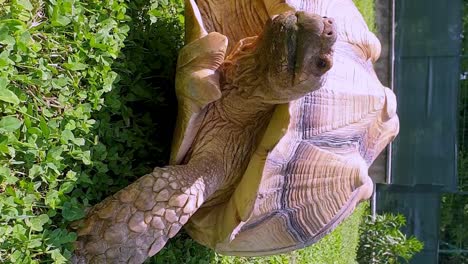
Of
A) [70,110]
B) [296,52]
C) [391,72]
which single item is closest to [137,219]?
[70,110]

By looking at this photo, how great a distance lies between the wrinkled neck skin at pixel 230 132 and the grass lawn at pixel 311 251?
424 millimetres

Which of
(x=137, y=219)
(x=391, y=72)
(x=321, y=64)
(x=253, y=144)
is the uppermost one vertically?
(x=391, y=72)

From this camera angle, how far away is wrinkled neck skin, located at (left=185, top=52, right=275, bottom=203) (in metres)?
1.58

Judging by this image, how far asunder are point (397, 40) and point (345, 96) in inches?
161

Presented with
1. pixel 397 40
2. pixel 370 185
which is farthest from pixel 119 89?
pixel 397 40

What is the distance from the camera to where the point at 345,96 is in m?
1.64

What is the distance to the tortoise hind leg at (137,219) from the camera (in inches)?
57.1

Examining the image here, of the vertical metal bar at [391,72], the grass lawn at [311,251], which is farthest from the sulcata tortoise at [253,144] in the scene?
the vertical metal bar at [391,72]

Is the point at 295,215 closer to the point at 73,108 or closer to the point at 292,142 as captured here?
the point at 292,142

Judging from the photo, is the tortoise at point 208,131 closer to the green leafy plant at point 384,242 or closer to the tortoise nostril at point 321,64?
the tortoise nostril at point 321,64

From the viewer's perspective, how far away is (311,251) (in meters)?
3.67

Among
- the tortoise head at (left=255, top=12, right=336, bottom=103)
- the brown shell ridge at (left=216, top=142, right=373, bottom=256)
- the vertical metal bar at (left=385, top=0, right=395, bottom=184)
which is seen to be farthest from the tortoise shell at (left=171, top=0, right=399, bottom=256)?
the vertical metal bar at (left=385, top=0, right=395, bottom=184)

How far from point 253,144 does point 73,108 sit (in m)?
0.49

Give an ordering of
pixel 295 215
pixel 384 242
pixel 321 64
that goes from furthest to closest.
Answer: pixel 384 242 < pixel 295 215 < pixel 321 64
